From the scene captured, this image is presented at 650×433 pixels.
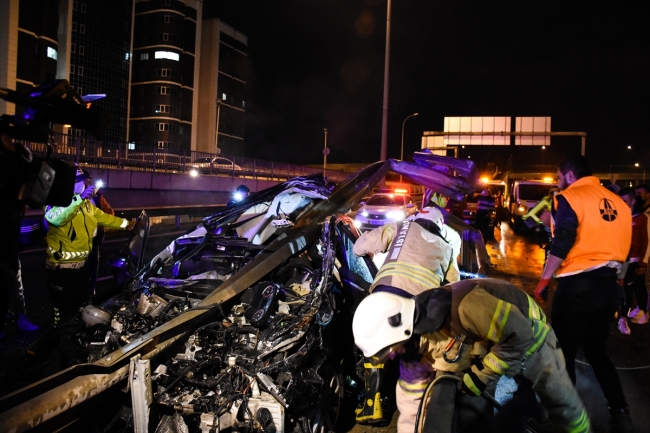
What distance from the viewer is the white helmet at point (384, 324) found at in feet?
7.28

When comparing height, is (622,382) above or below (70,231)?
below

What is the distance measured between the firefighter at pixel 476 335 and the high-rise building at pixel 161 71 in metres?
58.7

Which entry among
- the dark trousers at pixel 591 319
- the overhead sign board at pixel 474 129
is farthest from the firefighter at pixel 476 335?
the overhead sign board at pixel 474 129

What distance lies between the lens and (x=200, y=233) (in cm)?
452

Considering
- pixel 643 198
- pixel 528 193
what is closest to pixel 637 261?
pixel 643 198

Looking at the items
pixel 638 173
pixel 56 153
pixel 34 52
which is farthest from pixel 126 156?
pixel 638 173

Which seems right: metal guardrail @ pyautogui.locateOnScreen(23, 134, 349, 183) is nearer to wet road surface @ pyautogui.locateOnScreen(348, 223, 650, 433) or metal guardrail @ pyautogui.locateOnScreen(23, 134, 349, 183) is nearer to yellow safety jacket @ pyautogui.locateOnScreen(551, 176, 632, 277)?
wet road surface @ pyautogui.locateOnScreen(348, 223, 650, 433)

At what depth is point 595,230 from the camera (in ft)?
10.9

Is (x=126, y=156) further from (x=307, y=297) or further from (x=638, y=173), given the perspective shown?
(x=638, y=173)

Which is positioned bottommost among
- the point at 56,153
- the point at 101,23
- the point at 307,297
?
the point at 307,297

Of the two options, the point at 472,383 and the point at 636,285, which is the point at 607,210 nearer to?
the point at 472,383

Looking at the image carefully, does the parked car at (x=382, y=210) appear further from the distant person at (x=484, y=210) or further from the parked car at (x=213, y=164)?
the parked car at (x=213, y=164)

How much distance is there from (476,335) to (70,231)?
13.2ft

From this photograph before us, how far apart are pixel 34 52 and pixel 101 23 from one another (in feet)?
40.1
